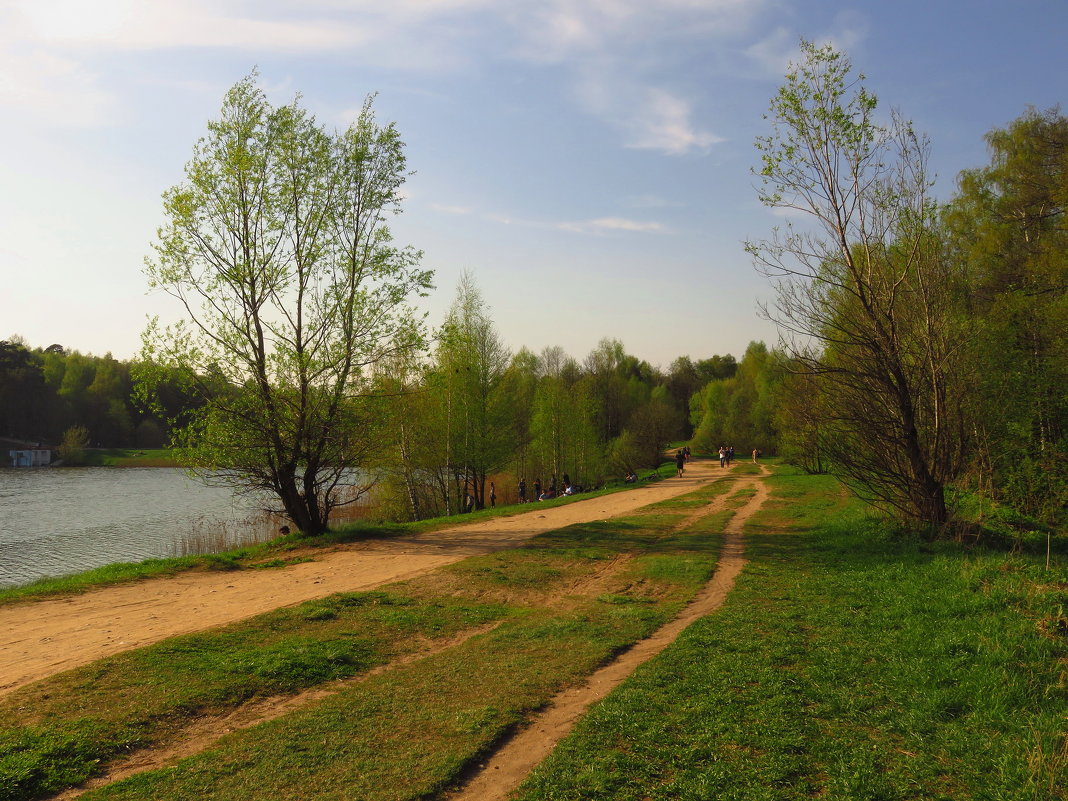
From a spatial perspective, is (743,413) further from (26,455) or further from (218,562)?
(26,455)

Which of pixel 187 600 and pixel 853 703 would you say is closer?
pixel 853 703

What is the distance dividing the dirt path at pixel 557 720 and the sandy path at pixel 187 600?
5190 mm

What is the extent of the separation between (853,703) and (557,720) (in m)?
2.78

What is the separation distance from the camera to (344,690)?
6637 millimetres

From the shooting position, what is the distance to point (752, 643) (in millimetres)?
7770

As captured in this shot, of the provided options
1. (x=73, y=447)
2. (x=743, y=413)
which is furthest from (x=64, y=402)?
(x=743, y=413)

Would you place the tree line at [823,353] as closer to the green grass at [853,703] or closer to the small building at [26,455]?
the green grass at [853,703]

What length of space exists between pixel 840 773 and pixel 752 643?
3032 mm

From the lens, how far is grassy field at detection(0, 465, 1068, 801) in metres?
4.71

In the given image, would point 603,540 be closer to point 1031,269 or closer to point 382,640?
point 382,640

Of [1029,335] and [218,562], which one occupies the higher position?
[1029,335]

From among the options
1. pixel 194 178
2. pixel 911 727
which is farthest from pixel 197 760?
pixel 194 178

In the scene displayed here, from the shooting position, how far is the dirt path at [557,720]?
15.7ft

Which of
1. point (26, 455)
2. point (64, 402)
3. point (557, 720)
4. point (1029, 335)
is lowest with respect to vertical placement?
point (557, 720)
